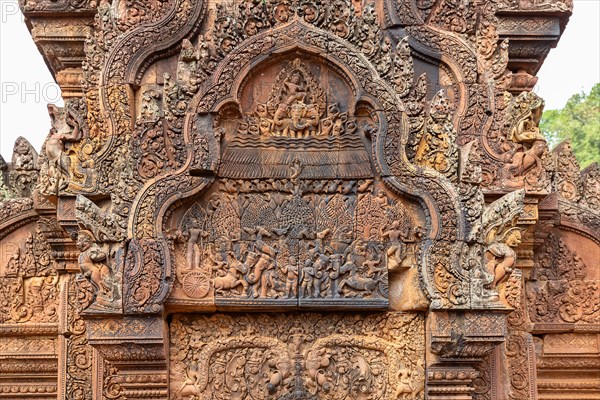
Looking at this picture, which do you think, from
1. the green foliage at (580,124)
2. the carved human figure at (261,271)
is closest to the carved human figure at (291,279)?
the carved human figure at (261,271)

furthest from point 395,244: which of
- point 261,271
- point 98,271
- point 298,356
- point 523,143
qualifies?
point 98,271

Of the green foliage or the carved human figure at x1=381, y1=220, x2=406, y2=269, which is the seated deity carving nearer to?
the carved human figure at x1=381, y1=220, x2=406, y2=269

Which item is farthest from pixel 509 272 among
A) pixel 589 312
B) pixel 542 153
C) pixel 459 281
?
pixel 589 312

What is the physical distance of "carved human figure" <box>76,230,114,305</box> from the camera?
31.3 ft

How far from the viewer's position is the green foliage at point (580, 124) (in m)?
25.0

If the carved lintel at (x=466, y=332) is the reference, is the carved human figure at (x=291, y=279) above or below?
above

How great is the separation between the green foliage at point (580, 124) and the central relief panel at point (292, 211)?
50.5ft

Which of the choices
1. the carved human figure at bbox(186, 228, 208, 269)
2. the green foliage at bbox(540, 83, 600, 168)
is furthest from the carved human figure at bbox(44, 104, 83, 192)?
the green foliage at bbox(540, 83, 600, 168)

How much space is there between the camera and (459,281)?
31.9 ft

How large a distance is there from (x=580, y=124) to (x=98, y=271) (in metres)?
18.3

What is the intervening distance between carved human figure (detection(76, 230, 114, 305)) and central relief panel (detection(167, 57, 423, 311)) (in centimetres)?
55

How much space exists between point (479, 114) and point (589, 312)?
2.41 metres

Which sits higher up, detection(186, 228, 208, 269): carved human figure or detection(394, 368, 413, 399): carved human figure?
detection(186, 228, 208, 269): carved human figure

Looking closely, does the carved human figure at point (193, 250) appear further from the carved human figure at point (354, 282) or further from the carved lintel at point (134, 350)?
the carved human figure at point (354, 282)
